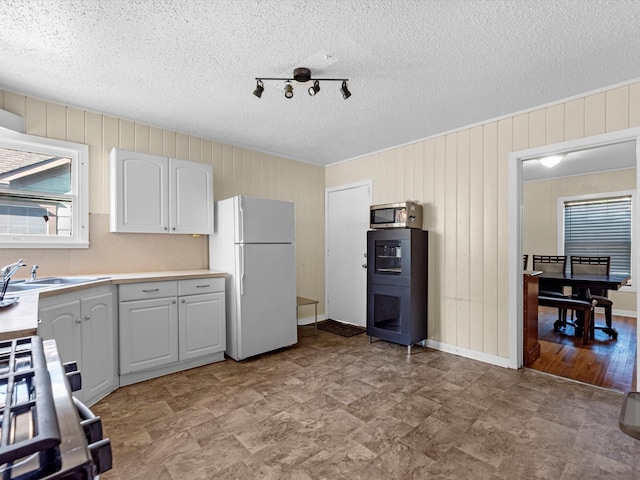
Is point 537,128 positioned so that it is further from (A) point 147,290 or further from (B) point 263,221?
(A) point 147,290

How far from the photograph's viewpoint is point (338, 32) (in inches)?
76.1

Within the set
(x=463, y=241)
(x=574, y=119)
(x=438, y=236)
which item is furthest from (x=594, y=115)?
(x=438, y=236)

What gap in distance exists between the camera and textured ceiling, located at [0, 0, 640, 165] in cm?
176

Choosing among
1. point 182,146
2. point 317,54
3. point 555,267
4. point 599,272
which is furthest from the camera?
point 555,267

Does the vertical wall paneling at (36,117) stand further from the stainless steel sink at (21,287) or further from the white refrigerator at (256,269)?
the white refrigerator at (256,269)

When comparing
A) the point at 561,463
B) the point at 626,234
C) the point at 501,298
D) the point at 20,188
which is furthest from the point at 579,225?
the point at 20,188

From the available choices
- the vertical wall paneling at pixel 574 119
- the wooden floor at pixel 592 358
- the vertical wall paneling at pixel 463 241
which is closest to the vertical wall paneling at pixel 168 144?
the vertical wall paneling at pixel 463 241

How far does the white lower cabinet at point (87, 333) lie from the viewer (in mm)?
2096

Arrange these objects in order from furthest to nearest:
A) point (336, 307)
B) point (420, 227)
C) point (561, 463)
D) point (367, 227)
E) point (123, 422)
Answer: point (336, 307) < point (367, 227) < point (420, 227) < point (123, 422) < point (561, 463)

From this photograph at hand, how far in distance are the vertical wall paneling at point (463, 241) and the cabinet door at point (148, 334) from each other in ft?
9.48

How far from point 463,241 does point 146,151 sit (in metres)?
3.45

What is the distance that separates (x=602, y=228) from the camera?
18.4 feet

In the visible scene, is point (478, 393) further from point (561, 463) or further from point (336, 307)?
point (336, 307)

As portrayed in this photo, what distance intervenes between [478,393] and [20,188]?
163 inches
